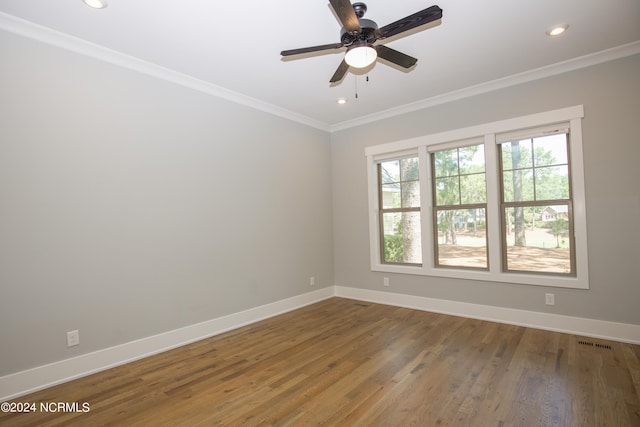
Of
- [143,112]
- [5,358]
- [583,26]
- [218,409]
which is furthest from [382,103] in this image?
[5,358]

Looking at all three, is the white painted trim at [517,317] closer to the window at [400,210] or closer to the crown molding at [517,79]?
the window at [400,210]

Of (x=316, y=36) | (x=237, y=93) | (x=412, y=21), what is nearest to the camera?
(x=412, y=21)

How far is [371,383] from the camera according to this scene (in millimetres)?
2486

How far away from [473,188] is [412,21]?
2.70m

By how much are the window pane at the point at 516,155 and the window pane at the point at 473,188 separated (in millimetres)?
298

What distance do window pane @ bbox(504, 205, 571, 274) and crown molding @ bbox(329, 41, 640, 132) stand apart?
1495 mm

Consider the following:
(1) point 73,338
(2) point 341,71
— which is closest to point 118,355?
(1) point 73,338

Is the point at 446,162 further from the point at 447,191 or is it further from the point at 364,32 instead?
the point at 364,32

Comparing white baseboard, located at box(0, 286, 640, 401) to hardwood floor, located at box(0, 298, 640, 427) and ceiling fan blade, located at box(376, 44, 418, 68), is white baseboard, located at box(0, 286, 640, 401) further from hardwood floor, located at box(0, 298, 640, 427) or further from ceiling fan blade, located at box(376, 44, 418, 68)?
ceiling fan blade, located at box(376, 44, 418, 68)

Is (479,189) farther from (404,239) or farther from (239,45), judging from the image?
(239,45)

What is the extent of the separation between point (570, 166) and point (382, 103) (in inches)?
92.5

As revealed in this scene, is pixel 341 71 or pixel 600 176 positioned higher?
pixel 341 71

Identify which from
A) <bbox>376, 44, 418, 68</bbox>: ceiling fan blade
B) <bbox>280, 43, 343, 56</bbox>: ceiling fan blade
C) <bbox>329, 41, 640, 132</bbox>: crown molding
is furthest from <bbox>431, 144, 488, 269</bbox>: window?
<bbox>280, 43, 343, 56</bbox>: ceiling fan blade

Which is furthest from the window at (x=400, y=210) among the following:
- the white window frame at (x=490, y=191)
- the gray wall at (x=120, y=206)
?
the gray wall at (x=120, y=206)
